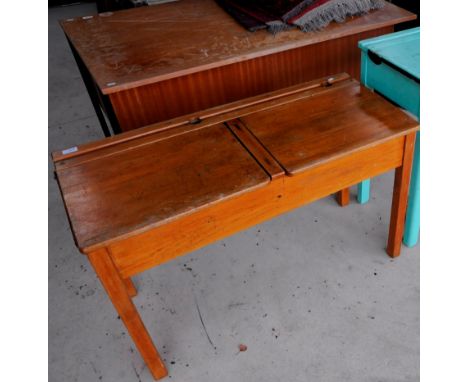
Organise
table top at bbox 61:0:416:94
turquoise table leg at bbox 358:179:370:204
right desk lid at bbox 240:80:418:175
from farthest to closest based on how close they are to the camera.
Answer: turquoise table leg at bbox 358:179:370:204 → table top at bbox 61:0:416:94 → right desk lid at bbox 240:80:418:175

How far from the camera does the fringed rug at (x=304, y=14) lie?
1663mm

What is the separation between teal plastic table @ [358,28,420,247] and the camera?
1.30 metres

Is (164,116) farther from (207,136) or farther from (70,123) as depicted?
(70,123)

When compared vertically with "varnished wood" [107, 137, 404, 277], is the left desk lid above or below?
above

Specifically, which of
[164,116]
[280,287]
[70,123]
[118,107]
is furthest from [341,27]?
[70,123]

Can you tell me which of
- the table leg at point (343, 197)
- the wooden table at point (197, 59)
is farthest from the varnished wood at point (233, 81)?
the table leg at point (343, 197)

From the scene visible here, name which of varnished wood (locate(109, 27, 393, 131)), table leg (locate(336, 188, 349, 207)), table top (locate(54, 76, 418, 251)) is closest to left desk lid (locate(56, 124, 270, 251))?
table top (locate(54, 76, 418, 251))

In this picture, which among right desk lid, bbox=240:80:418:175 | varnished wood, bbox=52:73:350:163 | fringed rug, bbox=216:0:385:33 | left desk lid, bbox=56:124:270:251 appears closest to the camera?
left desk lid, bbox=56:124:270:251

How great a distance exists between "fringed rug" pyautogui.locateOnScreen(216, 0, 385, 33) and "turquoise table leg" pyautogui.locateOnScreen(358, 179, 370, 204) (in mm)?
683

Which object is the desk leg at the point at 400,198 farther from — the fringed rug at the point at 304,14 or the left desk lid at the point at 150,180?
the fringed rug at the point at 304,14

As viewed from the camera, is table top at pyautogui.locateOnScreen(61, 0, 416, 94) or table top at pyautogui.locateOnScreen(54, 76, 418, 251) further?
table top at pyautogui.locateOnScreen(61, 0, 416, 94)

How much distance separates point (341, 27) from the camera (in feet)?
5.44

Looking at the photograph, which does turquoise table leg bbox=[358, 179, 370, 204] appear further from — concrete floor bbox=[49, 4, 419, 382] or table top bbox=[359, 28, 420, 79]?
table top bbox=[359, 28, 420, 79]

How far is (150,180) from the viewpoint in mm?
1089
